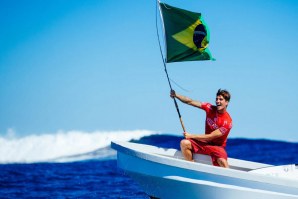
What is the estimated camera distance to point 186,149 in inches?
332

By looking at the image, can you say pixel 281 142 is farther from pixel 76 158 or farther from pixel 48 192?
pixel 48 192

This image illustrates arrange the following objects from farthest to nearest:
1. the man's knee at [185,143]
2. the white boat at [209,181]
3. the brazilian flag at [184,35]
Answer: the brazilian flag at [184,35], the man's knee at [185,143], the white boat at [209,181]

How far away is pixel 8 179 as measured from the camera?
1683cm

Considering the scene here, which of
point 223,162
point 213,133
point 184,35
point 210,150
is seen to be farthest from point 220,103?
point 184,35

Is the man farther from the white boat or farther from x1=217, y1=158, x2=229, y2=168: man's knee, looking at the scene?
the white boat

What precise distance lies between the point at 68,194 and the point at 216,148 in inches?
204

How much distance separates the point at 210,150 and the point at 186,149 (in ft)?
1.19

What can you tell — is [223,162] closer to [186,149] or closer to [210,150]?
[210,150]

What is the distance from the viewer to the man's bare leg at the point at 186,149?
839 cm

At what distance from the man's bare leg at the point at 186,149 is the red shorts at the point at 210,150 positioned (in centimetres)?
6

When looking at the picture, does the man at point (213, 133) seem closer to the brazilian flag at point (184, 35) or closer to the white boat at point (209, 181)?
the white boat at point (209, 181)

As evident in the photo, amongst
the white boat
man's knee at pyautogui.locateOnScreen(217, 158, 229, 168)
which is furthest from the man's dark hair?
the white boat

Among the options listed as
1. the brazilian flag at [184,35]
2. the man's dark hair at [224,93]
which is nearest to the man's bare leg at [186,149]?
the man's dark hair at [224,93]

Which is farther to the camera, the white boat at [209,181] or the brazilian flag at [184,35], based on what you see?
the brazilian flag at [184,35]
